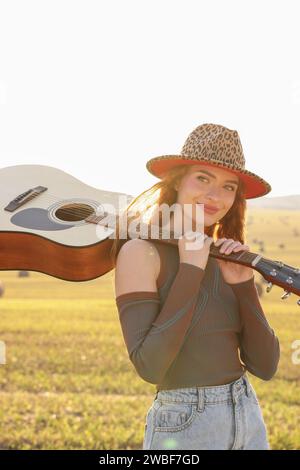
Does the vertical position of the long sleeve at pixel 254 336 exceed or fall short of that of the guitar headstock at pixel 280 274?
it falls short

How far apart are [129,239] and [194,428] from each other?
0.87 metres

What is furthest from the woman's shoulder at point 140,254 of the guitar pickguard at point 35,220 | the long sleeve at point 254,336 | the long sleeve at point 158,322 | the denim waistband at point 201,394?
the guitar pickguard at point 35,220

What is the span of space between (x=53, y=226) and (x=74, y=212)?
A: 20 cm

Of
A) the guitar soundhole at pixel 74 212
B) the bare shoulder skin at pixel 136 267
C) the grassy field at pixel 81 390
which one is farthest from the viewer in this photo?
the grassy field at pixel 81 390

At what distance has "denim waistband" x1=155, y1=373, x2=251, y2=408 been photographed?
254cm

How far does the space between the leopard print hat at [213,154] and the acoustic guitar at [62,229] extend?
0.35 metres

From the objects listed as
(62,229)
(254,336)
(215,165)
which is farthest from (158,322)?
(62,229)

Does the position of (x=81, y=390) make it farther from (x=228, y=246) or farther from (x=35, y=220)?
(x=228, y=246)

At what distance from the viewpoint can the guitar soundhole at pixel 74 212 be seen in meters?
3.47

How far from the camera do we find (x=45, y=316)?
1730 centimetres

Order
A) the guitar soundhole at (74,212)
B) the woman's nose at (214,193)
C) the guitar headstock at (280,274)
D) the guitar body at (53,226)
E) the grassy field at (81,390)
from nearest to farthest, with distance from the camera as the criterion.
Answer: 1. the guitar headstock at (280,274)
2. the woman's nose at (214,193)
3. the guitar body at (53,226)
4. the guitar soundhole at (74,212)
5. the grassy field at (81,390)

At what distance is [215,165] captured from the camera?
275 centimetres

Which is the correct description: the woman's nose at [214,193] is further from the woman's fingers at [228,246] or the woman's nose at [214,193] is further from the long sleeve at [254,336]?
the long sleeve at [254,336]
